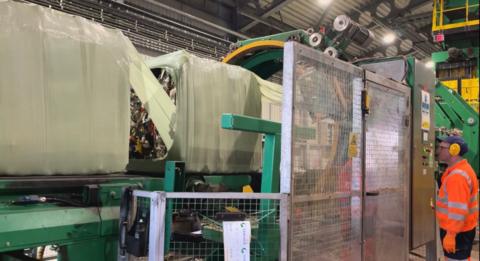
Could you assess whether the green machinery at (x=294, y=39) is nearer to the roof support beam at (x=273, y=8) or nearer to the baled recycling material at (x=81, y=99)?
the baled recycling material at (x=81, y=99)

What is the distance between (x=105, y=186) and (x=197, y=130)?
730 millimetres

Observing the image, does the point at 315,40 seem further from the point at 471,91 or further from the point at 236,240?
the point at 471,91

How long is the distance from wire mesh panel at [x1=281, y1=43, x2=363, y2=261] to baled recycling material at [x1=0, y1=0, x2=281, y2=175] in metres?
0.71

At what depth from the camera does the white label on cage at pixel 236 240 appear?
6.55ft

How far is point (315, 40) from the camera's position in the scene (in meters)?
3.47

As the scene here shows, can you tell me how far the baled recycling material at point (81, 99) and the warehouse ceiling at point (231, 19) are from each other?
2963 millimetres

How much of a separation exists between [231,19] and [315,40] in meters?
5.19

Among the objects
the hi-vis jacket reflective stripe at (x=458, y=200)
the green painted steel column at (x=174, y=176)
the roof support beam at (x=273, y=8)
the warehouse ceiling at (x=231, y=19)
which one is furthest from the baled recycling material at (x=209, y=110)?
the roof support beam at (x=273, y=8)

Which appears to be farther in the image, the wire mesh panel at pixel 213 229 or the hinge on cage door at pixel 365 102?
the hinge on cage door at pixel 365 102

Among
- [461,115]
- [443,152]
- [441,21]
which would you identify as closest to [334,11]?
[441,21]

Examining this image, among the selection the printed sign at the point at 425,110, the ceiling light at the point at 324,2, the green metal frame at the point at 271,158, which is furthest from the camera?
the ceiling light at the point at 324,2

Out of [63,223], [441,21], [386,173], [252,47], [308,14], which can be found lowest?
[63,223]

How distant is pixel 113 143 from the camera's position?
2.16 meters

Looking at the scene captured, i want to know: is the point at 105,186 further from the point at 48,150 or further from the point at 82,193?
the point at 48,150
